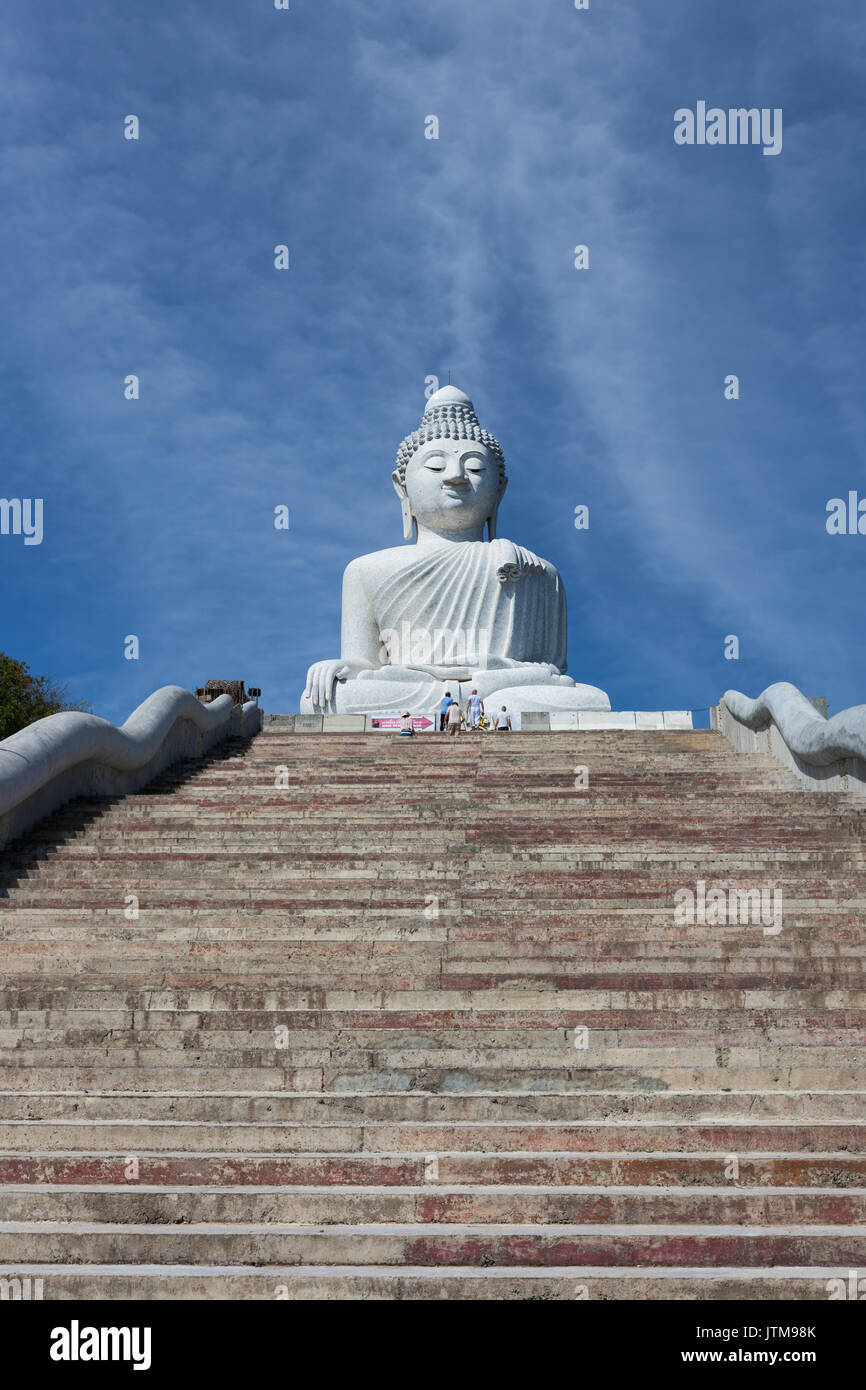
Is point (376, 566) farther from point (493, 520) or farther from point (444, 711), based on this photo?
point (444, 711)

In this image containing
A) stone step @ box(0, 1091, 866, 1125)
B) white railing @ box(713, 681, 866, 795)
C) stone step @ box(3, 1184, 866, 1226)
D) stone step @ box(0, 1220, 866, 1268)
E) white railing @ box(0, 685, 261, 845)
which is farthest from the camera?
white railing @ box(713, 681, 866, 795)

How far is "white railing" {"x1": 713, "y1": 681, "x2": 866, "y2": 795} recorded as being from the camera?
9172 mm

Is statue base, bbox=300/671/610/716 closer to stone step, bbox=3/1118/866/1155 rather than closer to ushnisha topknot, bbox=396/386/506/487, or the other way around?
ushnisha topknot, bbox=396/386/506/487

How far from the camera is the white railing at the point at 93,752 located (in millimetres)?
8344

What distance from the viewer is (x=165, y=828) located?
8.66 metres

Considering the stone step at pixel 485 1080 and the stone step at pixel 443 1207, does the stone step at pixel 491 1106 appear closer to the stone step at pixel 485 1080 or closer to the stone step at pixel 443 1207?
the stone step at pixel 485 1080

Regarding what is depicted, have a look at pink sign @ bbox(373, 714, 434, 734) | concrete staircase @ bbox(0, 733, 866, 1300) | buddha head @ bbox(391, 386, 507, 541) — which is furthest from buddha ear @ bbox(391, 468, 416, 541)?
concrete staircase @ bbox(0, 733, 866, 1300)

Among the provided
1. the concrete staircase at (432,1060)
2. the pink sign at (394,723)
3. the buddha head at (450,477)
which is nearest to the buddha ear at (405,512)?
the buddha head at (450,477)

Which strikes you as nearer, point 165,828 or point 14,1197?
point 14,1197

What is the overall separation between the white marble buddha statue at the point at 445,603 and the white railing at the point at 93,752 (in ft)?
15.0

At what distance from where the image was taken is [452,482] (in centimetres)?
2045
